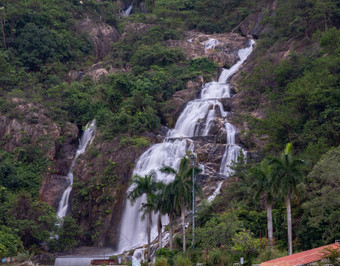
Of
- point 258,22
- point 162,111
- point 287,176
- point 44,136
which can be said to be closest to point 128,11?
point 258,22

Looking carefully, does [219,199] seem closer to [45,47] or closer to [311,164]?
[311,164]

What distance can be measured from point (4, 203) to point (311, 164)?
32324 millimetres

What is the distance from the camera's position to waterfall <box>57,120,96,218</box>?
56.2 metres

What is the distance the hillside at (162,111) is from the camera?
38.9 metres

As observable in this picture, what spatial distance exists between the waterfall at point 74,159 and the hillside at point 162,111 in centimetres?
62

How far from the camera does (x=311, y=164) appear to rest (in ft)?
136

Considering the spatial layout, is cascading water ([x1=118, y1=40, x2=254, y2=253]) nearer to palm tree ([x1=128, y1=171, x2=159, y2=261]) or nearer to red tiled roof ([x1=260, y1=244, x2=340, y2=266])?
palm tree ([x1=128, y1=171, x2=159, y2=261])

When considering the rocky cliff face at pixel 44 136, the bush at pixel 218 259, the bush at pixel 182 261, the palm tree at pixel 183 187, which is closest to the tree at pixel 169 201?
the palm tree at pixel 183 187

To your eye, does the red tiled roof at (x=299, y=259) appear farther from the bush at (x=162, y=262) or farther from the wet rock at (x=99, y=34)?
the wet rock at (x=99, y=34)

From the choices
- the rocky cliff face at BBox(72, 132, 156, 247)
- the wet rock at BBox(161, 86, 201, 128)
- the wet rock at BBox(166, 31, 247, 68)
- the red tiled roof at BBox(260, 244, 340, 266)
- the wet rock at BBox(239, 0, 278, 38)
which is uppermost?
the wet rock at BBox(239, 0, 278, 38)

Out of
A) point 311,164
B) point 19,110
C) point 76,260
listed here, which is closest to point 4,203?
point 76,260

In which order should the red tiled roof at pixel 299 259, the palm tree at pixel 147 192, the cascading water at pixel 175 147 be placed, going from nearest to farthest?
the red tiled roof at pixel 299 259, the palm tree at pixel 147 192, the cascading water at pixel 175 147

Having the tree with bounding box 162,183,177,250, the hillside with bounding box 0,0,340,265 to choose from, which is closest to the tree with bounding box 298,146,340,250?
the hillside with bounding box 0,0,340,265

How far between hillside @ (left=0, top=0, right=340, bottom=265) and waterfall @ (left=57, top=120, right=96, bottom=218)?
24.4 inches
